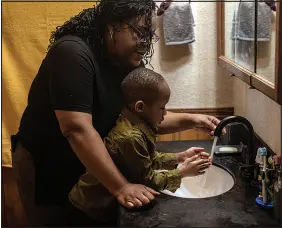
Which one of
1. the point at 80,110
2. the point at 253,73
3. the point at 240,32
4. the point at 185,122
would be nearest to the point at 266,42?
the point at 253,73

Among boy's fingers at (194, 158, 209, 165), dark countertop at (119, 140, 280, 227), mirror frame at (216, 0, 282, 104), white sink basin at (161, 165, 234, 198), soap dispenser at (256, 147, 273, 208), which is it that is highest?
mirror frame at (216, 0, 282, 104)

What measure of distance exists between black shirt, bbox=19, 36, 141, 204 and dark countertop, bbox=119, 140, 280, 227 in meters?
0.29

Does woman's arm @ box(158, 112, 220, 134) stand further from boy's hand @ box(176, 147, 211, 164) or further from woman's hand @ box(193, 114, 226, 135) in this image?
boy's hand @ box(176, 147, 211, 164)

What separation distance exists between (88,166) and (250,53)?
644 mm

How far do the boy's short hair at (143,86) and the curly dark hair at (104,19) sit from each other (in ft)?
0.44

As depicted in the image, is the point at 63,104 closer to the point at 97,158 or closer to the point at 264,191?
the point at 97,158

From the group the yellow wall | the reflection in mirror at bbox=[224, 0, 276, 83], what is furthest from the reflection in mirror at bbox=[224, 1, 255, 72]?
the yellow wall

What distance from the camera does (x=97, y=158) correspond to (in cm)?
106

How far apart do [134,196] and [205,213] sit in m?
0.19

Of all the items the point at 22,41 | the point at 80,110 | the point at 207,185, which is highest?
the point at 22,41

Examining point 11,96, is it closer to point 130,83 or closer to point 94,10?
point 94,10

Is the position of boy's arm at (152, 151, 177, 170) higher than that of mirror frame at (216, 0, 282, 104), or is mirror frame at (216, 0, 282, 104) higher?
mirror frame at (216, 0, 282, 104)

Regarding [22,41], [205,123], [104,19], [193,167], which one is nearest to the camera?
[193,167]

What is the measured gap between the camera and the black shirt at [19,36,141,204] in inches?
43.3
